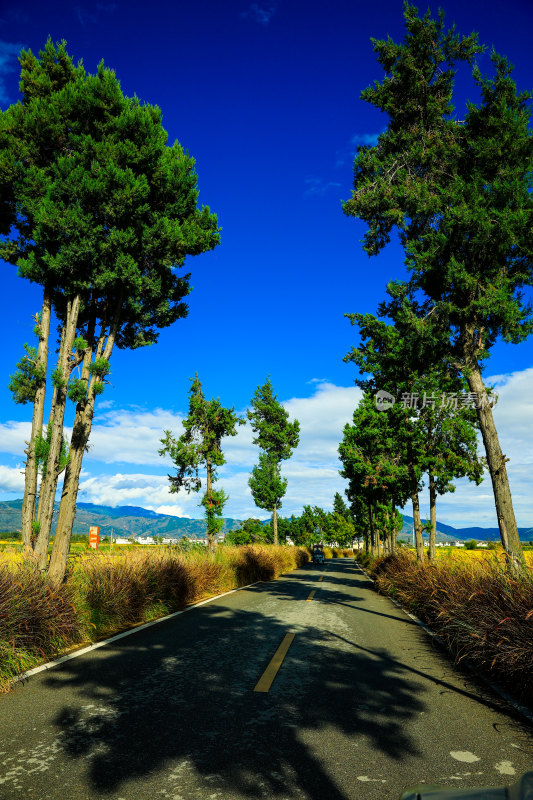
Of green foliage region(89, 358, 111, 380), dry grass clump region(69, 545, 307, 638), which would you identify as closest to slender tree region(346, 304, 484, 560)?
dry grass clump region(69, 545, 307, 638)

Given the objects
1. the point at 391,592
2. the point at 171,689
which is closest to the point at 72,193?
the point at 171,689

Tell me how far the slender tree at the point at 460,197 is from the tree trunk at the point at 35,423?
857cm

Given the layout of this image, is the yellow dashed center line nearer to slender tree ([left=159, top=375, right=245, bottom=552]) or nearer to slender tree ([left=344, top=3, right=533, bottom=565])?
slender tree ([left=344, top=3, right=533, bottom=565])

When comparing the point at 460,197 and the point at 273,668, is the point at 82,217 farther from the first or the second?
the point at 273,668

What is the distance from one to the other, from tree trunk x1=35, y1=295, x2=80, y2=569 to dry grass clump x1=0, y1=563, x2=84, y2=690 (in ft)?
10.4

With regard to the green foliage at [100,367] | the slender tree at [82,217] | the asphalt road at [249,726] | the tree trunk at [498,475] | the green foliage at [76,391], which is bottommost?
the asphalt road at [249,726]

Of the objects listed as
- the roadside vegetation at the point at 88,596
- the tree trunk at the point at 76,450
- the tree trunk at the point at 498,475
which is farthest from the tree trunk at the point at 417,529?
the tree trunk at the point at 76,450

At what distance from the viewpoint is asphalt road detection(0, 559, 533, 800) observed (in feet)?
10.1

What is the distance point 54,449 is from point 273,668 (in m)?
7.25

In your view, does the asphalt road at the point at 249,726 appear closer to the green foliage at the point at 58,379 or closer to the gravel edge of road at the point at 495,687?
the gravel edge of road at the point at 495,687

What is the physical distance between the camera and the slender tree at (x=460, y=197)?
9242mm

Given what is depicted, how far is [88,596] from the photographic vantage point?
7898 mm

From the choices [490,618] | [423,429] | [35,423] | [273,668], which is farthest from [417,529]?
[35,423]

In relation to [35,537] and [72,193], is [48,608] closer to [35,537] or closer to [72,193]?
[35,537]
